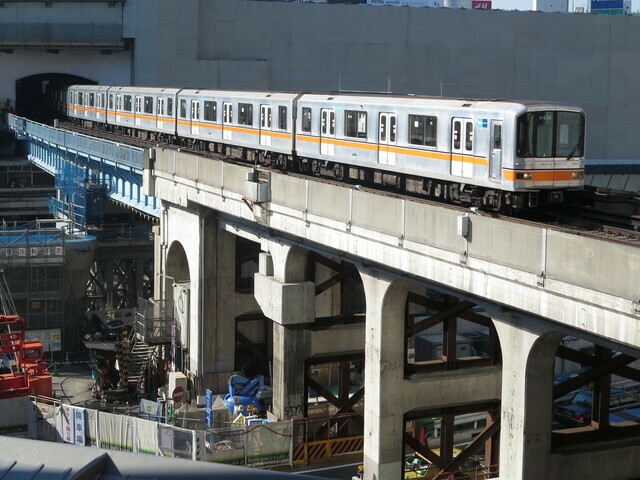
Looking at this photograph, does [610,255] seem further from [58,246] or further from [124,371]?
[58,246]

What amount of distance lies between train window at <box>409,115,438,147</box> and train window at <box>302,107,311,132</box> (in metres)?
5.98

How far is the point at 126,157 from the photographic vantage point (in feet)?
127

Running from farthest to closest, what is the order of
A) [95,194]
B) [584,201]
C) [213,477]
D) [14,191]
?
[14,191] → [95,194] → [584,201] → [213,477]

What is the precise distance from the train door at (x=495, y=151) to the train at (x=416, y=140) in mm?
19

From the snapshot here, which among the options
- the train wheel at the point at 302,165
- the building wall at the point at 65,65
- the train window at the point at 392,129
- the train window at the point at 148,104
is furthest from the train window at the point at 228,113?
the building wall at the point at 65,65

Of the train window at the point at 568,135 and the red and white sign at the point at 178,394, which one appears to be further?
the red and white sign at the point at 178,394

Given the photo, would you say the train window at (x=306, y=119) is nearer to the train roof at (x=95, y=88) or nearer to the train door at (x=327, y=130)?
the train door at (x=327, y=130)

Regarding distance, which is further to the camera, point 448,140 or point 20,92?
point 20,92

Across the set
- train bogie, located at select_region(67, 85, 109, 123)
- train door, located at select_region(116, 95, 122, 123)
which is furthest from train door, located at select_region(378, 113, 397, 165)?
train bogie, located at select_region(67, 85, 109, 123)

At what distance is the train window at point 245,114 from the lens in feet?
110

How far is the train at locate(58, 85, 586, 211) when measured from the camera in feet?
66.7

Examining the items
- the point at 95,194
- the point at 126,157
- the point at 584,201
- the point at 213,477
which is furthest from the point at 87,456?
the point at 95,194

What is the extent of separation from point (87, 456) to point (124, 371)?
25.9 metres

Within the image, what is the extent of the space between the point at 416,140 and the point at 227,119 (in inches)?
528
